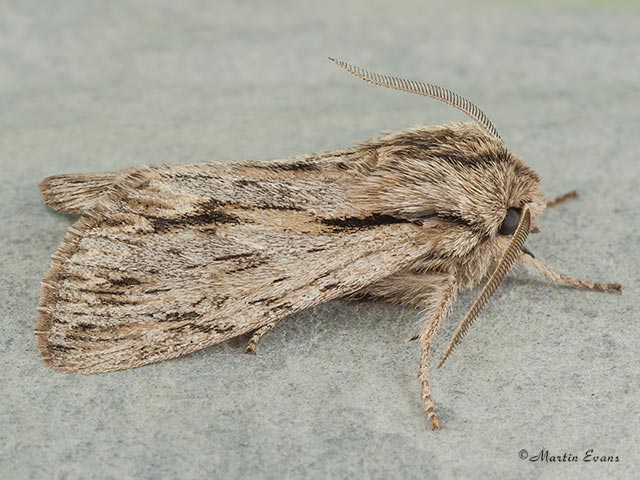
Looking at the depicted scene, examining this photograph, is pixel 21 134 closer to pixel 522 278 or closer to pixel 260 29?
pixel 260 29

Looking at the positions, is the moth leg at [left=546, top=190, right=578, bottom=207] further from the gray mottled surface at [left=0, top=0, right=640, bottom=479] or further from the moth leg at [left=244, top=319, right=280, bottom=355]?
the moth leg at [left=244, top=319, right=280, bottom=355]

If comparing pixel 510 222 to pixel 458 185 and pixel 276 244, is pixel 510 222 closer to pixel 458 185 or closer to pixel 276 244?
pixel 458 185

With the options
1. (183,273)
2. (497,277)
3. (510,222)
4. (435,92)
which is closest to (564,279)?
(510,222)

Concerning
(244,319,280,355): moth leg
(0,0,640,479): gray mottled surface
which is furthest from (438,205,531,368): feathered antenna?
(244,319,280,355): moth leg

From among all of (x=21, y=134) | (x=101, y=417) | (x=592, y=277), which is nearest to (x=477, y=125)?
(x=592, y=277)

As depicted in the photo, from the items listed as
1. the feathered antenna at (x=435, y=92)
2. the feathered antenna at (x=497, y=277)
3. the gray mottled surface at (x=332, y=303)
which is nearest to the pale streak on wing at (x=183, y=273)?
the gray mottled surface at (x=332, y=303)

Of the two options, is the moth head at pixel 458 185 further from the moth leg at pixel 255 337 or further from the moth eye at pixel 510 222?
the moth leg at pixel 255 337
